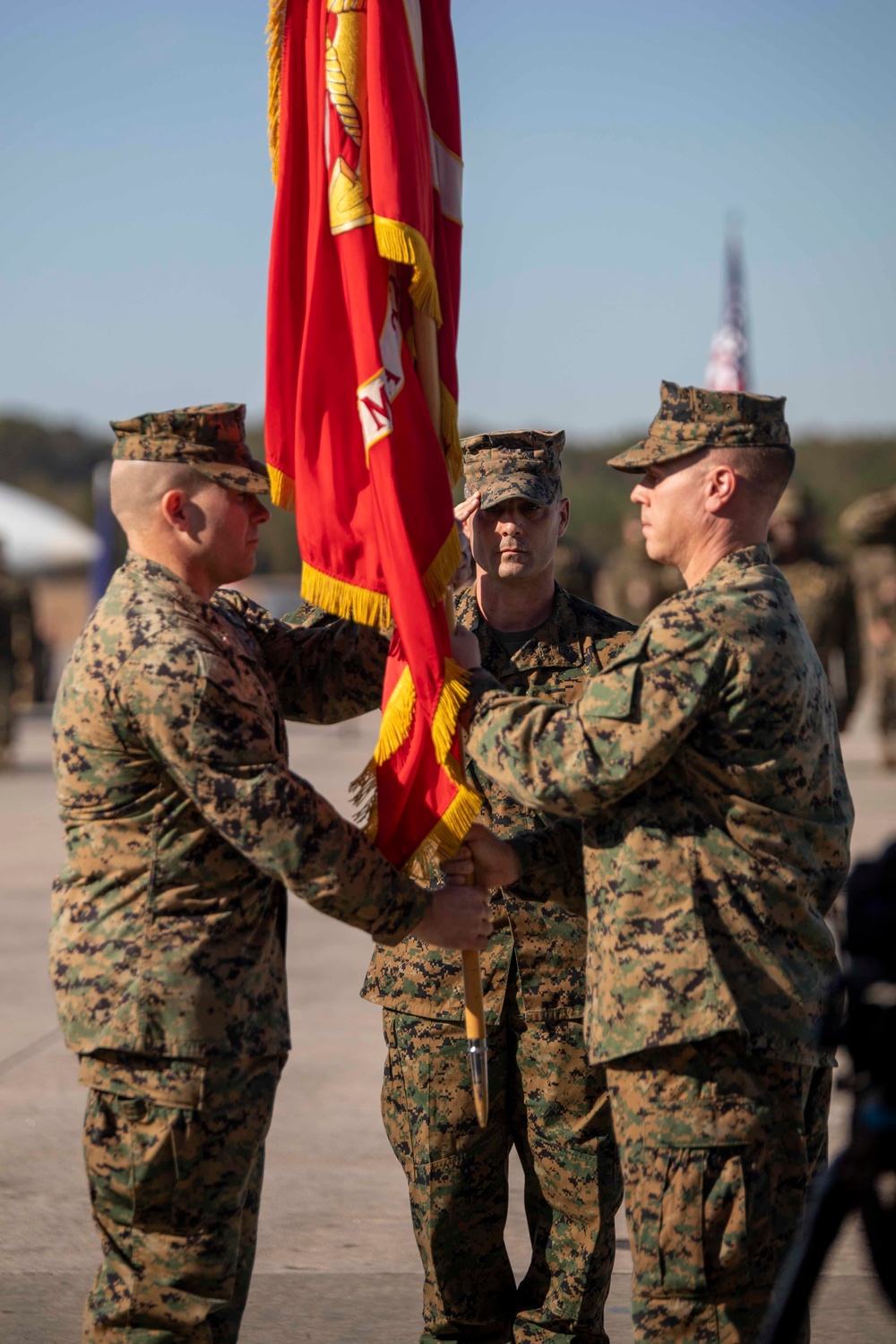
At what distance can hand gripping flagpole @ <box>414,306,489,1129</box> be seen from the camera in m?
3.80

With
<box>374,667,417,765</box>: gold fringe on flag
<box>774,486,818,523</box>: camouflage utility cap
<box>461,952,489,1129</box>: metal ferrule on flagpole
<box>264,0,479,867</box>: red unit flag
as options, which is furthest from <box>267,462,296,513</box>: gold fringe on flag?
<box>774,486,818,523</box>: camouflage utility cap

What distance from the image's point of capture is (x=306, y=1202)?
527 centimetres

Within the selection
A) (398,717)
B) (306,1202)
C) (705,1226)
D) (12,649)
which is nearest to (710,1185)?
(705,1226)

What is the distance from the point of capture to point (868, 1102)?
252 centimetres

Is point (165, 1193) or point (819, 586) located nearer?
point (165, 1193)

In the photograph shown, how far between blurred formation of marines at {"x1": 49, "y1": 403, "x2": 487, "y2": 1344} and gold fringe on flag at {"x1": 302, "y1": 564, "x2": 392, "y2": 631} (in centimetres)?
49

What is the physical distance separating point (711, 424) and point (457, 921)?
1249mm

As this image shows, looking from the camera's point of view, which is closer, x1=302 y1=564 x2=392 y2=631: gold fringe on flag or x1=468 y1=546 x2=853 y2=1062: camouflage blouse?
x1=468 y1=546 x2=853 y2=1062: camouflage blouse

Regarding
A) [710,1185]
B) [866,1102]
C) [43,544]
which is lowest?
Answer: [710,1185]

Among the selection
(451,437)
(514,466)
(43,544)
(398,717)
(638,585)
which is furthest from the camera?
(43,544)

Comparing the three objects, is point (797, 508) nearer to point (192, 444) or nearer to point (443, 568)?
point (443, 568)

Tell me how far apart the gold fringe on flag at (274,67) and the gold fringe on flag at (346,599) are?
1.01 m

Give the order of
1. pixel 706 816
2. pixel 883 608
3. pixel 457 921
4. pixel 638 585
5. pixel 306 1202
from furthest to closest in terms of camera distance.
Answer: pixel 883 608 < pixel 638 585 < pixel 306 1202 < pixel 457 921 < pixel 706 816

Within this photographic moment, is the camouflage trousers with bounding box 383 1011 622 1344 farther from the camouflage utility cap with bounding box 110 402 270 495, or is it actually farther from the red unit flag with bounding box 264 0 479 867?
the camouflage utility cap with bounding box 110 402 270 495
